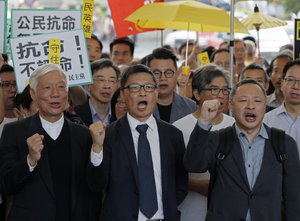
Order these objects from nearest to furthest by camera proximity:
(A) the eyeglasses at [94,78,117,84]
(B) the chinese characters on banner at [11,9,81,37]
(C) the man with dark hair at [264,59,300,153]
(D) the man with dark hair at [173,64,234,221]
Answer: (D) the man with dark hair at [173,64,234,221]
(C) the man with dark hair at [264,59,300,153]
(A) the eyeglasses at [94,78,117,84]
(B) the chinese characters on banner at [11,9,81,37]

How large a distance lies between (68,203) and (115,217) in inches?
12.4

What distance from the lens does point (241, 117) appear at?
16.1ft

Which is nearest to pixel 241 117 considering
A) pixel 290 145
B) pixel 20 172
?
pixel 290 145

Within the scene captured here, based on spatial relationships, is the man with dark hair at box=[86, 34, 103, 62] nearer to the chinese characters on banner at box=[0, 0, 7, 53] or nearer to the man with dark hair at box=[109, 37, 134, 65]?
the man with dark hair at box=[109, 37, 134, 65]

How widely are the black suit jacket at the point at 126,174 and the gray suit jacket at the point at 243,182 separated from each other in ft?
0.76

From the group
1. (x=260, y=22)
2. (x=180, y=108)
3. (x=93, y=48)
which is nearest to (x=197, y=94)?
(x=180, y=108)

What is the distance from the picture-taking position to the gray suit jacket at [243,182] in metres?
4.72

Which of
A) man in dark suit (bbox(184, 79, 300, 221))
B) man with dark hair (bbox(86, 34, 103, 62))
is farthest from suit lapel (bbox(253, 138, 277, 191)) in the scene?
man with dark hair (bbox(86, 34, 103, 62))

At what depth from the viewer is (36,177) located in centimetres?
480

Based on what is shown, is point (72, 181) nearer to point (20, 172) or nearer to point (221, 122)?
point (20, 172)

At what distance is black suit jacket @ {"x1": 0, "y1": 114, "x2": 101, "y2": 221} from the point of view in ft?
15.5

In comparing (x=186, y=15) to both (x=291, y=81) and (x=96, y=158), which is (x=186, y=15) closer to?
(x=291, y=81)

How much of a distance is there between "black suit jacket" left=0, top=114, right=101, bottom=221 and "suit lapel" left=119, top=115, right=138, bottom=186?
24 cm

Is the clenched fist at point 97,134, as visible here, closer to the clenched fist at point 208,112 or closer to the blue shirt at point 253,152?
the clenched fist at point 208,112
